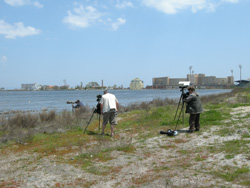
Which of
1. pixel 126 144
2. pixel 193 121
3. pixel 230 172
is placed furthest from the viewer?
pixel 193 121

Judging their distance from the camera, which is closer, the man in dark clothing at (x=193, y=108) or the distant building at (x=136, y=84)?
the man in dark clothing at (x=193, y=108)

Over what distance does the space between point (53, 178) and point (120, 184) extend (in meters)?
1.42

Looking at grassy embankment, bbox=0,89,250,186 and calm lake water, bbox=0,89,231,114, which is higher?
grassy embankment, bbox=0,89,250,186

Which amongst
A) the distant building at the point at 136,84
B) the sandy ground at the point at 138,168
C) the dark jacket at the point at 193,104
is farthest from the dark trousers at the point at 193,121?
the distant building at the point at 136,84

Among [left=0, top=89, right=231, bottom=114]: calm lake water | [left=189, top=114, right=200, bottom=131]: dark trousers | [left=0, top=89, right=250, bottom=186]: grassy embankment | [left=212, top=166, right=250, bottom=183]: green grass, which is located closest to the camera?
[left=212, top=166, right=250, bottom=183]: green grass

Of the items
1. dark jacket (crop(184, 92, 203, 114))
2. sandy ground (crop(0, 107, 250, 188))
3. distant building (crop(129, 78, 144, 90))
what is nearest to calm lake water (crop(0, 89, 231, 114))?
dark jacket (crop(184, 92, 203, 114))

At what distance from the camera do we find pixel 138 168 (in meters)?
5.19

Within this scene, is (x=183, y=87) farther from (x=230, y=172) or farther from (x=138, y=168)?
(x=230, y=172)

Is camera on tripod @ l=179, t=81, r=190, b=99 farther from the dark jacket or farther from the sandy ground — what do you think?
the sandy ground

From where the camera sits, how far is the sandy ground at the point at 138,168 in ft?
14.4

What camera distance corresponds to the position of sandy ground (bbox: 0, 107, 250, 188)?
14.4 feet

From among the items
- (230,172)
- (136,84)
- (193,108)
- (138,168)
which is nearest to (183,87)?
(193,108)

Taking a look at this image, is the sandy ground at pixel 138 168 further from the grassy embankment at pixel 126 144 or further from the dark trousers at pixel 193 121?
the dark trousers at pixel 193 121

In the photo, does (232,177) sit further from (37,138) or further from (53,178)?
(37,138)
